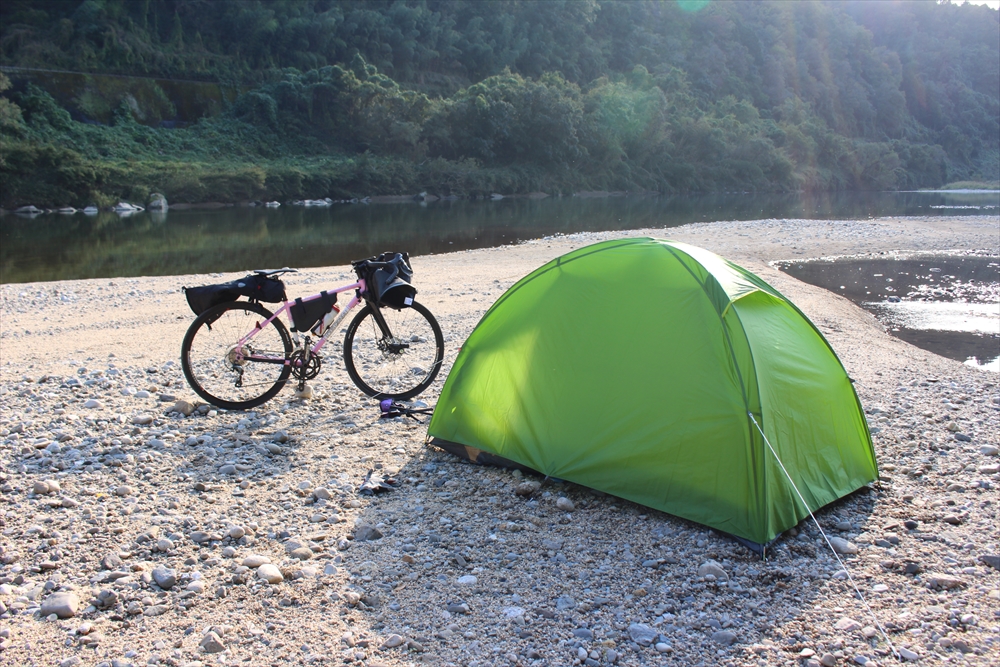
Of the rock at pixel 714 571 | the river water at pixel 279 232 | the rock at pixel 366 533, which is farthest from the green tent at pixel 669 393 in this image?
the river water at pixel 279 232

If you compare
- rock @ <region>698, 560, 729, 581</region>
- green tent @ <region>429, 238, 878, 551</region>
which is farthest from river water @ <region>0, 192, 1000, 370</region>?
rock @ <region>698, 560, 729, 581</region>

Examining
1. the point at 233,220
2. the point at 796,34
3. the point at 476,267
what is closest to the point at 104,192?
the point at 233,220

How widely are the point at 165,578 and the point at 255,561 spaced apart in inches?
16.0

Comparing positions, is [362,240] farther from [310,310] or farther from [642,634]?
[642,634]

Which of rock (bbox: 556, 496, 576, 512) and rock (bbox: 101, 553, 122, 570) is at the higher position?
rock (bbox: 101, 553, 122, 570)

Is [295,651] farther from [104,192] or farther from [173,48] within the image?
[173,48]

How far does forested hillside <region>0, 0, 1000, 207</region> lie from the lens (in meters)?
49.5

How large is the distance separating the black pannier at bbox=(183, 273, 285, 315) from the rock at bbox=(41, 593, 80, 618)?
2806 millimetres

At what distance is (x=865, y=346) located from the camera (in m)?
8.69

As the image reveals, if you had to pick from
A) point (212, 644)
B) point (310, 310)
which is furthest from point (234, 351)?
point (212, 644)

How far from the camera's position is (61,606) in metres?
3.27

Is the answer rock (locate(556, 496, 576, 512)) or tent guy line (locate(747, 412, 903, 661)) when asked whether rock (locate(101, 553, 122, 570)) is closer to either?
rock (locate(556, 496, 576, 512))

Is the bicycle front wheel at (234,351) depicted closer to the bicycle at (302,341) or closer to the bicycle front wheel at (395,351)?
the bicycle at (302,341)

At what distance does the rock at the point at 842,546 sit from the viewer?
386 cm
